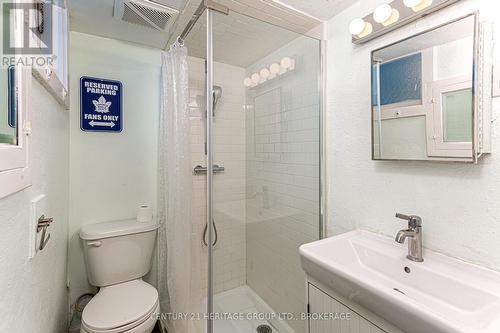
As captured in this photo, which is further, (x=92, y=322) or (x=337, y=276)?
(x=92, y=322)

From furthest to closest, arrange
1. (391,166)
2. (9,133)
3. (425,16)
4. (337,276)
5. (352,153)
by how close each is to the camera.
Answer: (352,153) < (391,166) < (425,16) < (337,276) < (9,133)

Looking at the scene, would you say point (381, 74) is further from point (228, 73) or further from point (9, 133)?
point (9, 133)

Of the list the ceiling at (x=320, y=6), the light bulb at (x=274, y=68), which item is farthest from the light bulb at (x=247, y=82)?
the ceiling at (x=320, y=6)

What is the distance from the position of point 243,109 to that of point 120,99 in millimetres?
959

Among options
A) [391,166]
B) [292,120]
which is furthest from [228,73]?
[391,166]

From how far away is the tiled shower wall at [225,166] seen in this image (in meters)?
1.46

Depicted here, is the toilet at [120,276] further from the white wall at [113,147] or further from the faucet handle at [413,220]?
the faucet handle at [413,220]

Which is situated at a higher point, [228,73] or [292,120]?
[228,73]

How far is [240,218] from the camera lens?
1.76 metres

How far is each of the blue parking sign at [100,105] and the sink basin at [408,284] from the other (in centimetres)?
165

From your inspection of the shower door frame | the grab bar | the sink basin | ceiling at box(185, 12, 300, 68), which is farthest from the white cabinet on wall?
ceiling at box(185, 12, 300, 68)

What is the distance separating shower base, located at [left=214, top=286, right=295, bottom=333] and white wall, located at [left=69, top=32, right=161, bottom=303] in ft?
3.12

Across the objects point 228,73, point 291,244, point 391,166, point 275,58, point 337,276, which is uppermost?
point 275,58

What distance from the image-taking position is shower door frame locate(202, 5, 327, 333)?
1.29 meters
